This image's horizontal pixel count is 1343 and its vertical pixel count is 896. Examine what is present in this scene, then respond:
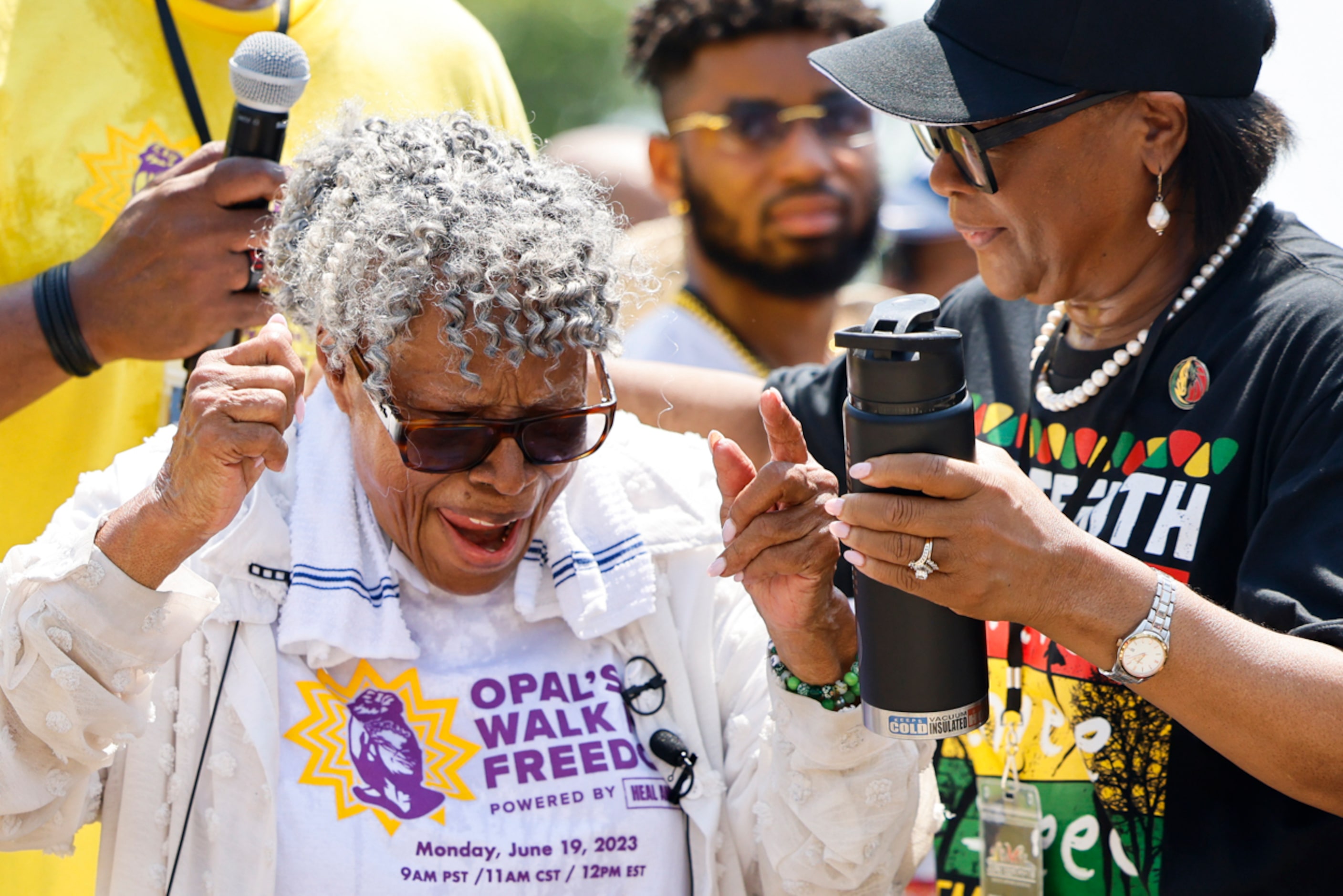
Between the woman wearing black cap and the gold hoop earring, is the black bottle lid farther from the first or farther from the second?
the gold hoop earring

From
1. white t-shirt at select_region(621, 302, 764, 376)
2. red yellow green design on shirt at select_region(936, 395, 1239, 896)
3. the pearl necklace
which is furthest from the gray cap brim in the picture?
white t-shirt at select_region(621, 302, 764, 376)

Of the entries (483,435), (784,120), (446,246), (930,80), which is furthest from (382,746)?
(784,120)

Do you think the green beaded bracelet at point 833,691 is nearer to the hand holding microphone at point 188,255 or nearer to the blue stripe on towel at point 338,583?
the blue stripe on towel at point 338,583

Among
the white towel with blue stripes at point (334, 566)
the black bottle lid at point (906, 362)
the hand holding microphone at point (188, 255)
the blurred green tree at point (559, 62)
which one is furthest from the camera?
the blurred green tree at point (559, 62)

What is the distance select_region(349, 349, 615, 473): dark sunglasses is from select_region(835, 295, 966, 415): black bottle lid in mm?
734

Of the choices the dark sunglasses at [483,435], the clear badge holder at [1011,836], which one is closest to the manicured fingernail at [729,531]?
the dark sunglasses at [483,435]

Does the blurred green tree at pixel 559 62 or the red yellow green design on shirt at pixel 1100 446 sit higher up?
the red yellow green design on shirt at pixel 1100 446

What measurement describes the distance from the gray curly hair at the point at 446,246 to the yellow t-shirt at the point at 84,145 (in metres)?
0.41

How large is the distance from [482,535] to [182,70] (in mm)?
1219

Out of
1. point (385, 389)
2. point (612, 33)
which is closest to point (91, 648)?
A: point (385, 389)

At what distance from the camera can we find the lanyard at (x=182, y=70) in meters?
2.84

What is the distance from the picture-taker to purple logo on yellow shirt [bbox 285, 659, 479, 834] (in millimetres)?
2203

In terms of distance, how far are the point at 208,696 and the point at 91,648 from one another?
0.93 feet

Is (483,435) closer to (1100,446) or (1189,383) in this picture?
(1100,446)
